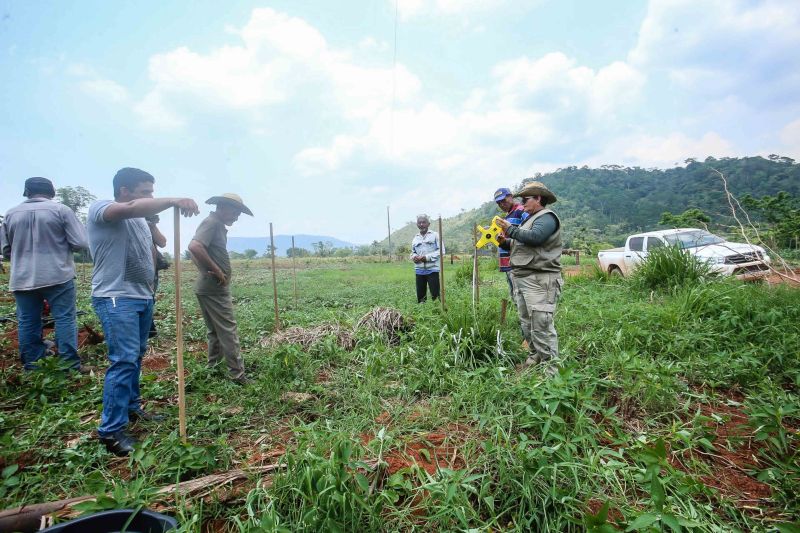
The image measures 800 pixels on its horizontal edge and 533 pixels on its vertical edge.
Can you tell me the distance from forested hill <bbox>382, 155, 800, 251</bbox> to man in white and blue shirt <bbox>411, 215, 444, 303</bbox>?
90.4ft

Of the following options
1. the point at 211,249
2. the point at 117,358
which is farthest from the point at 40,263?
the point at 117,358

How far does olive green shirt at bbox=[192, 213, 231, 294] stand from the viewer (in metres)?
2.93

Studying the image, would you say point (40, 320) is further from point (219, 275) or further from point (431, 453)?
point (431, 453)

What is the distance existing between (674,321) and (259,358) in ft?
14.0

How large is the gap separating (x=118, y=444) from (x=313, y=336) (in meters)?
2.00

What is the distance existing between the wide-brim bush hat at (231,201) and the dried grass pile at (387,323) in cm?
179

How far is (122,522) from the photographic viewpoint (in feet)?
4.61

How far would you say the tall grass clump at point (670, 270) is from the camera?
519cm

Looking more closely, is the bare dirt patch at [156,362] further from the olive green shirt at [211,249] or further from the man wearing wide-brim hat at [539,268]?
the man wearing wide-brim hat at [539,268]

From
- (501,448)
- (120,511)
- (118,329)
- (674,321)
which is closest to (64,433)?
(118,329)

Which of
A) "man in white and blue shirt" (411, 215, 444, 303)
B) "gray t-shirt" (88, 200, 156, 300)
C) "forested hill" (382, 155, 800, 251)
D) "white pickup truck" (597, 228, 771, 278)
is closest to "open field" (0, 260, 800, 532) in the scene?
"gray t-shirt" (88, 200, 156, 300)

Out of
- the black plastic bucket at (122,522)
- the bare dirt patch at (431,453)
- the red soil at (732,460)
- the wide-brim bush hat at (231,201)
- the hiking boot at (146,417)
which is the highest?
the wide-brim bush hat at (231,201)

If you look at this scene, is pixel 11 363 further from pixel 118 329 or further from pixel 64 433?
pixel 118 329

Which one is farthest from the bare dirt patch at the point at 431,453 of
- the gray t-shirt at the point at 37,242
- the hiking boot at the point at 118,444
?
the gray t-shirt at the point at 37,242
